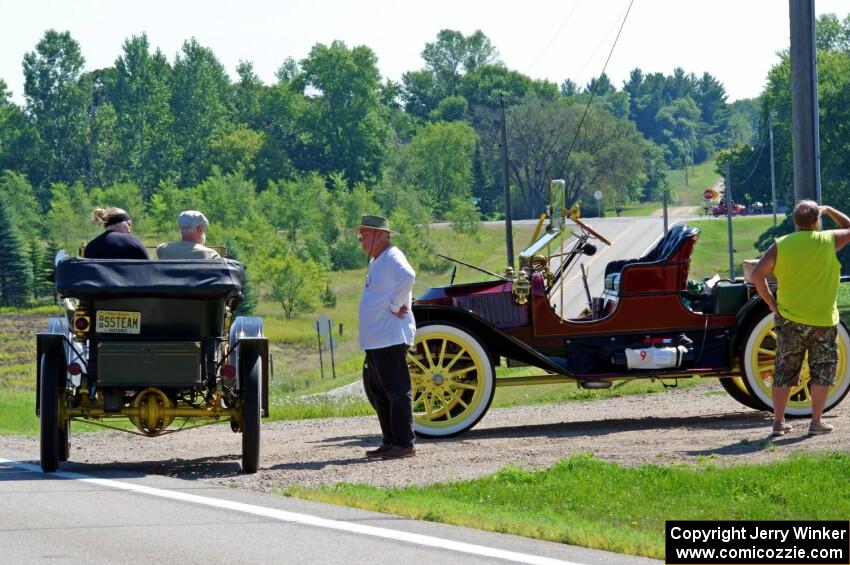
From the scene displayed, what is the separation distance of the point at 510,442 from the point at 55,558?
18.7ft

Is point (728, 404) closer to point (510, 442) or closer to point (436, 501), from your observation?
point (510, 442)

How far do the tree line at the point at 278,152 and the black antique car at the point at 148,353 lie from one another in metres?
86.8

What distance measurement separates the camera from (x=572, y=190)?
119m

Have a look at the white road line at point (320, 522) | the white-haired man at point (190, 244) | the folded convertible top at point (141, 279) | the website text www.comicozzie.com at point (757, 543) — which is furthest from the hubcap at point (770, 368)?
the white road line at point (320, 522)

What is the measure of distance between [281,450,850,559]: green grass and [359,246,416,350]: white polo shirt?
1.71m

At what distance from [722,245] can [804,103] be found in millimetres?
77735

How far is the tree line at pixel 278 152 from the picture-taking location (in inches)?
4427

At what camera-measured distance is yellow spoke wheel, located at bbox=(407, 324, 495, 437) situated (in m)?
13.5

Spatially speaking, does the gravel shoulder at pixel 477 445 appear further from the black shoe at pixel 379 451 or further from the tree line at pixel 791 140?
the tree line at pixel 791 140

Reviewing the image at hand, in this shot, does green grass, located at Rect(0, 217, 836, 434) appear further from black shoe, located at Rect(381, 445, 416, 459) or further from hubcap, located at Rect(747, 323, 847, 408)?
black shoe, located at Rect(381, 445, 416, 459)

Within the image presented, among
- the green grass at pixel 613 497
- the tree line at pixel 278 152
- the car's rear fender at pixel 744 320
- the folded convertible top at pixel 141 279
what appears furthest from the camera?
the tree line at pixel 278 152

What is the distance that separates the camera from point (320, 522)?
28.8 feet

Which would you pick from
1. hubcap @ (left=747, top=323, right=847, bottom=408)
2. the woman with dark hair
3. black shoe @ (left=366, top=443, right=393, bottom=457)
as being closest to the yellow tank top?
hubcap @ (left=747, top=323, right=847, bottom=408)

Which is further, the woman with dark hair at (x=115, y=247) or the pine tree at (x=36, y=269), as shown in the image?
the pine tree at (x=36, y=269)
